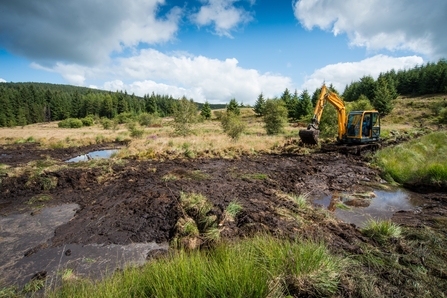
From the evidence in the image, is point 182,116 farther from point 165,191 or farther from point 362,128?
point 165,191

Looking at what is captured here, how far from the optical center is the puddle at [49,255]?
12.4 feet

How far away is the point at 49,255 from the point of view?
432cm

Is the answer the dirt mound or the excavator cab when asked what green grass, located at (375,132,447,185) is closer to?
the dirt mound

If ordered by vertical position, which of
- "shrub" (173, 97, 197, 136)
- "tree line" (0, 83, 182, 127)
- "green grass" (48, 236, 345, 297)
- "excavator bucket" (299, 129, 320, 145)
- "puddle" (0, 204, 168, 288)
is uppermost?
"tree line" (0, 83, 182, 127)

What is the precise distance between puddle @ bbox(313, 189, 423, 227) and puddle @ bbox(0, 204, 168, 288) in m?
5.04

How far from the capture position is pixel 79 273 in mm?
3773

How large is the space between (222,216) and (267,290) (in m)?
2.87

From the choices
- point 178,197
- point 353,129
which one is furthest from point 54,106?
point 353,129

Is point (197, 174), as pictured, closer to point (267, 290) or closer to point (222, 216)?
point (222, 216)

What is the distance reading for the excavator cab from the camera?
544 inches

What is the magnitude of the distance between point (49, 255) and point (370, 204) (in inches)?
339

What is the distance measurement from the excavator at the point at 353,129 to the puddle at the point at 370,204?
6749 mm

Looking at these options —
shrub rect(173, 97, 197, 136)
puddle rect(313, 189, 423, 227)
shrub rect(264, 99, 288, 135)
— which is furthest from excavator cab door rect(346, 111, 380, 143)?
shrub rect(173, 97, 197, 136)

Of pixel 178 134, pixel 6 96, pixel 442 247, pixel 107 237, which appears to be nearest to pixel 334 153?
pixel 442 247
